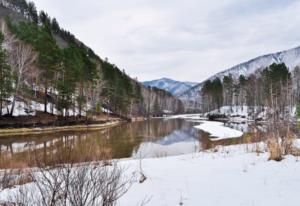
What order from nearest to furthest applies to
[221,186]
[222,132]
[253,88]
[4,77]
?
[221,186] → [4,77] → [222,132] → [253,88]

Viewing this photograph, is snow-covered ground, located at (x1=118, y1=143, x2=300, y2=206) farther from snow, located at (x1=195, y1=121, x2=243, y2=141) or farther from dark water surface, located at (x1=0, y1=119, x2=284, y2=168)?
snow, located at (x1=195, y1=121, x2=243, y2=141)

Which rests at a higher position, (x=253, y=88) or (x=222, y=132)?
(x=253, y=88)

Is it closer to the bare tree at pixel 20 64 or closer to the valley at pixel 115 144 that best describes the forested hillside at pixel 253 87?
the valley at pixel 115 144

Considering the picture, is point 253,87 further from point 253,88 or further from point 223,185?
point 223,185

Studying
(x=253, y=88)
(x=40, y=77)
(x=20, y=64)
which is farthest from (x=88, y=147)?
(x=253, y=88)

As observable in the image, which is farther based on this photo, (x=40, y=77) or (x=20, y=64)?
(x=40, y=77)

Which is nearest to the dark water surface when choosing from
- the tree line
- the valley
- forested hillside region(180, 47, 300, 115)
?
the valley

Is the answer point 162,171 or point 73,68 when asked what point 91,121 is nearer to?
point 73,68

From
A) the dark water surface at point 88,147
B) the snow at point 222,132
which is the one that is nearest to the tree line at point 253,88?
the snow at point 222,132

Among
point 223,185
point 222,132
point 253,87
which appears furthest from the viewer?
point 253,87

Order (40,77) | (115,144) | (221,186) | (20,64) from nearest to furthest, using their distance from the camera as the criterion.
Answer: (221,186)
(115,144)
(20,64)
(40,77)

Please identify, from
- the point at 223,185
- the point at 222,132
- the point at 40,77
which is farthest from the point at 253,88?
the point at 223,185

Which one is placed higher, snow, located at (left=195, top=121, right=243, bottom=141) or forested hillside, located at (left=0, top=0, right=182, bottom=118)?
forested hillside, located at (left=0, top=0, right=182, bottom=118)

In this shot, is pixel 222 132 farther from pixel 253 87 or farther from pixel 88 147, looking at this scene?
pixel 253 87
